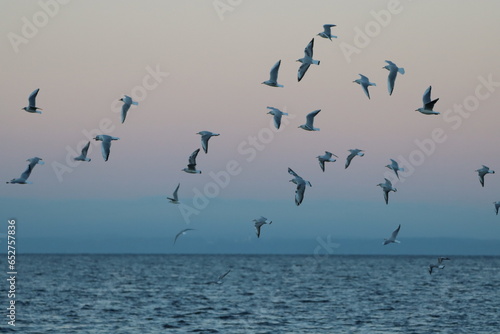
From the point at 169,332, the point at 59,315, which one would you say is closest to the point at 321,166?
the point at 169,332

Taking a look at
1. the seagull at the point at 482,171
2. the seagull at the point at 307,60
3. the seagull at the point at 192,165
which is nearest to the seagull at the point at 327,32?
the seagull at the point at 307,60

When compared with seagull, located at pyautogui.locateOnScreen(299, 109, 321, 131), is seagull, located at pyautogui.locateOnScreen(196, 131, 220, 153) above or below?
below

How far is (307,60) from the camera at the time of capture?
104 ft

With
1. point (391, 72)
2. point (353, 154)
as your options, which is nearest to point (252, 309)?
point (353, 154)

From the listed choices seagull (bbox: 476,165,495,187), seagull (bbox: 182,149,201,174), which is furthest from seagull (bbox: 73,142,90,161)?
seagull (bbox: 476,165,495,187)

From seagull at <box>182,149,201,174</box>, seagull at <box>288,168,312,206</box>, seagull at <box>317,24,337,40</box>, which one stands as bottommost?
seagull at <box>288,168,312,206</box>

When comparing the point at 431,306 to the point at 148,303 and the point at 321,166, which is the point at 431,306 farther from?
the point at 321,166

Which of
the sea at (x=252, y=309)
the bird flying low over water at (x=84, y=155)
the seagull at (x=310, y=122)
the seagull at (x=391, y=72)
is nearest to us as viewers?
the seagull at (x=391, y=72)

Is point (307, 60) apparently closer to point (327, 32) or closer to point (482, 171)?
point (327, 32)

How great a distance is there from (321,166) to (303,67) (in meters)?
5.13

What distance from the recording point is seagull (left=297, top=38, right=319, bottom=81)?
31781mm

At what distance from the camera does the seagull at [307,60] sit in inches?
1251

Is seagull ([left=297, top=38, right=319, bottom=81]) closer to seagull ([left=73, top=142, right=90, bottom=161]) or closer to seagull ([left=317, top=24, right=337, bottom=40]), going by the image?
seagull ([left=317, top=24, right=337, bottom=40])

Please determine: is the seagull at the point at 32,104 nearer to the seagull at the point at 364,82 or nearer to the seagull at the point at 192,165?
the seagull at the point at 192,165
